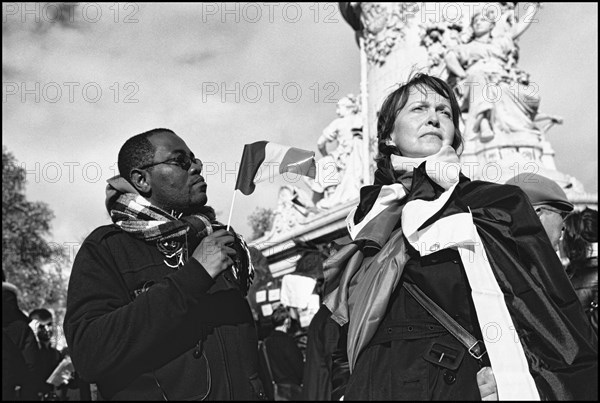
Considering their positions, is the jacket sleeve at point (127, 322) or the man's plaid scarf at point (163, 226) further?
the man's plaid scarf at point (163, 226)

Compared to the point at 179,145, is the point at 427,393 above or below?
below

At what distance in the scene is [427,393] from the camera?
243 centimetres

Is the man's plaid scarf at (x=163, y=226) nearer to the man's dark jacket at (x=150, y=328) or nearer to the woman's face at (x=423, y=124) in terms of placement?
the man's dark jacket at (x=150, y=328)

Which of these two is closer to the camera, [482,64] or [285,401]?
[285,401]

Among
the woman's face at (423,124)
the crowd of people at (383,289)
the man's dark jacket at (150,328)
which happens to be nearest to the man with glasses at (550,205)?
the crowd of people at (383,289)

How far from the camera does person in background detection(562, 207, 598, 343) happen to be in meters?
4.46

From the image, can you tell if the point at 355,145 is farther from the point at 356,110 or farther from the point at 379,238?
the point at 379,238

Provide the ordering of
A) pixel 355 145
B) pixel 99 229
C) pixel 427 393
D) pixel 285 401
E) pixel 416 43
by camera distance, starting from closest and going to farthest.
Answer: pixel 427 393, pixel 99 229, pixel 285 401, pixel 416 43, pixel 355 145

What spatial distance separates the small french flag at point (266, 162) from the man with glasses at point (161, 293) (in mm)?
429

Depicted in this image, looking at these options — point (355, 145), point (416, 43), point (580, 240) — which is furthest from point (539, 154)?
point (580, 240)

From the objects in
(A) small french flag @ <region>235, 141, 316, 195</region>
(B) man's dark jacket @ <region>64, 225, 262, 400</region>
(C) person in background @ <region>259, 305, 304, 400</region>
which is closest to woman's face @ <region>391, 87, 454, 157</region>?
(A) small french flag @ <region>235, 141, 316, 195</region>

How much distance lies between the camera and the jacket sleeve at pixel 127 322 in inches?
98.7

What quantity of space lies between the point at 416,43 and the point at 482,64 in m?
1.91

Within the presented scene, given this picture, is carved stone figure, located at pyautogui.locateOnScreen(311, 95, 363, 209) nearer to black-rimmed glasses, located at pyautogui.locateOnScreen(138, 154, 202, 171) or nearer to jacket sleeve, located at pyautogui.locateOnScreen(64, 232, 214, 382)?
black-rimmed glasses, located at pyautogui.locateOnScreen(138, 154, 202, 171)
